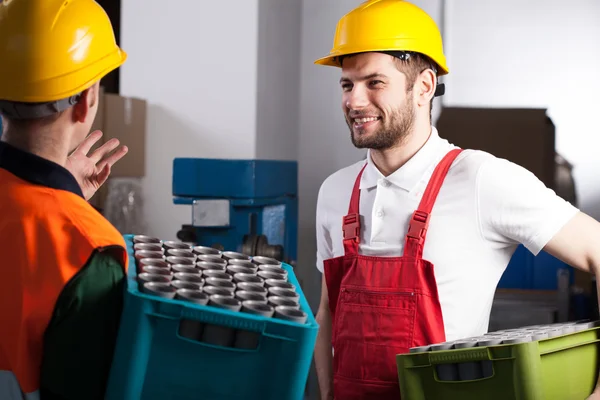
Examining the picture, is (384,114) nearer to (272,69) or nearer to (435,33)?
(435,33)

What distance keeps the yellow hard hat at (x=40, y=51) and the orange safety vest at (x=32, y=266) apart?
0.55 ft

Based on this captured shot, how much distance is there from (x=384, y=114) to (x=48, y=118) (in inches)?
35.9

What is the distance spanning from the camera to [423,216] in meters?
1.72

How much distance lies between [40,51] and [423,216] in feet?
3.12

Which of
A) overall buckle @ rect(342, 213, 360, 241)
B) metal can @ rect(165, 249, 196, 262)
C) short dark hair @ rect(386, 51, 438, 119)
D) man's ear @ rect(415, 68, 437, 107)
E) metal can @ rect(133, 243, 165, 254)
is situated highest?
short dark hair @ rect(386, 51, 438, 119)

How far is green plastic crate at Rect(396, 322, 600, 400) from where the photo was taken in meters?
1.25

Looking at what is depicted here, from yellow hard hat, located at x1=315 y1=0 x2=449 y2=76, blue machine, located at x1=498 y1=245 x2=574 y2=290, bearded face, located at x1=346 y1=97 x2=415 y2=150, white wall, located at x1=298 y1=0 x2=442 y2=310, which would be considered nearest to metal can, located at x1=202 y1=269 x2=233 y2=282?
bearded face, located at x1=346 y1=97 x2=415 y2=150

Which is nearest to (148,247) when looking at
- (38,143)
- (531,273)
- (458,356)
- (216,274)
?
(216,274)

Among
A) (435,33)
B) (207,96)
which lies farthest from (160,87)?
(435,33)

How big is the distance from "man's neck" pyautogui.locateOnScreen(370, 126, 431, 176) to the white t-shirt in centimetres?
4

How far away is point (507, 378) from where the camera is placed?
1.26m

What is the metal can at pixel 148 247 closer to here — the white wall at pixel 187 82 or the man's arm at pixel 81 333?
the man's arm at pixel 81 333

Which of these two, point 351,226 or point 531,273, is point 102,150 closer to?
point 351,226

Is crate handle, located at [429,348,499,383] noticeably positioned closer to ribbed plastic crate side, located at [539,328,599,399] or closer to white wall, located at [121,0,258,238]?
ribbed plastic crate side, located at [539,328,599,399]
